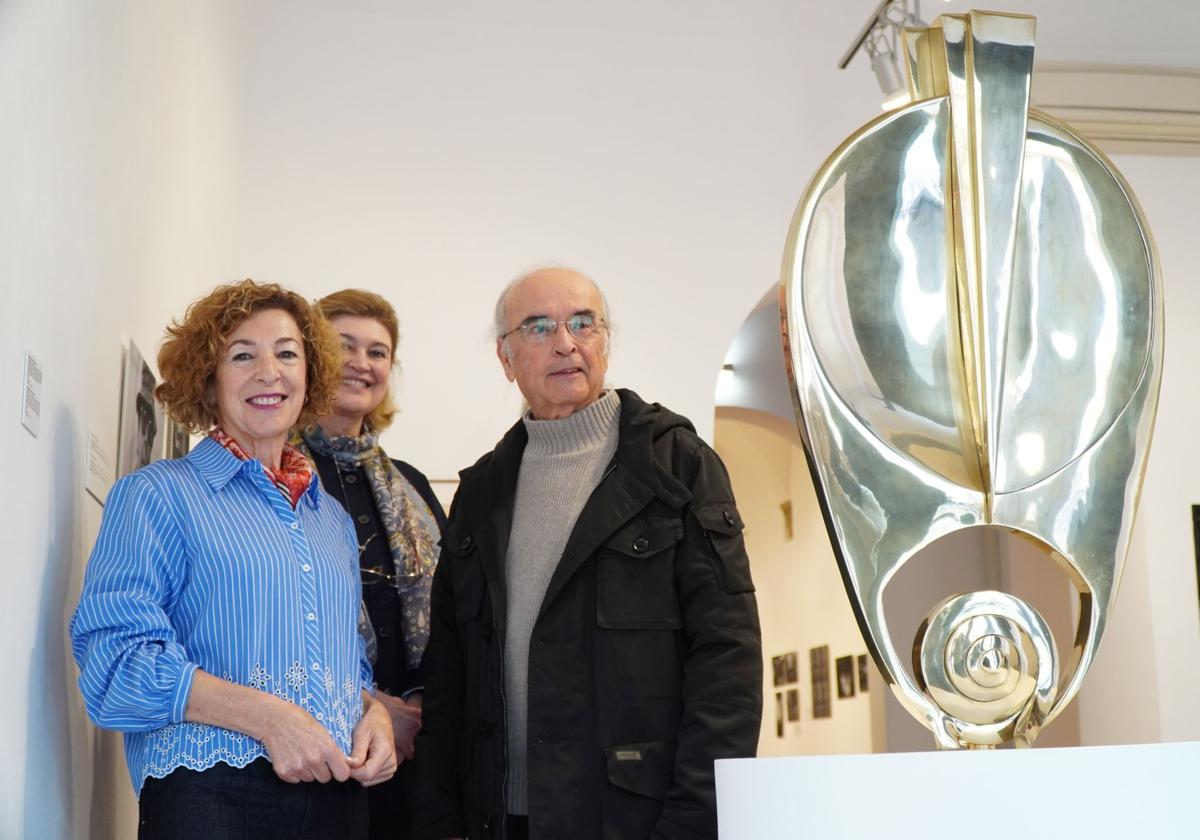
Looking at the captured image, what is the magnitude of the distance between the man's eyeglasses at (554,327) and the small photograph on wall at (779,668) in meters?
7.31

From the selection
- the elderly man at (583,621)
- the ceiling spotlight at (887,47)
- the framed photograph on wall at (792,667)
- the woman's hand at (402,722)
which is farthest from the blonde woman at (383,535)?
the framed photograph on wall at (792,667)

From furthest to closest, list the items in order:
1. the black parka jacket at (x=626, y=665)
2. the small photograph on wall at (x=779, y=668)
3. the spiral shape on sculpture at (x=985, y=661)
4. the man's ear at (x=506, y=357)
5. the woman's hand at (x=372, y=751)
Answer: the small photograph on wall at (x=779, y=668)
the man's ear at (x=506, y=357)
the black parka jacket at (x=626, y=665)
the woman's hand at (x=372, y=751)
the spiral shape on sculpture at (x=985, y=661)

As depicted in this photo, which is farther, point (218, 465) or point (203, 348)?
point (203, 348)

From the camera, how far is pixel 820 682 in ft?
28.6

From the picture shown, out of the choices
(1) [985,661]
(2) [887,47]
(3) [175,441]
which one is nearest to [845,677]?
(2) [887,47]

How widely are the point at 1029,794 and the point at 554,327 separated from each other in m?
1.44

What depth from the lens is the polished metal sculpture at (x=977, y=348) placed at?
143 cm

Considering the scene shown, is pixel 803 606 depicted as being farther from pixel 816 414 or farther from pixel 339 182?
pixel 816 414

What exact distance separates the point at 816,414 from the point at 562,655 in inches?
36.0

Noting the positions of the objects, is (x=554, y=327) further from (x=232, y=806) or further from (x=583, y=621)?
(x=232, y=806)

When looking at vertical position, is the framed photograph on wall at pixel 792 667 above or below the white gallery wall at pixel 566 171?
below

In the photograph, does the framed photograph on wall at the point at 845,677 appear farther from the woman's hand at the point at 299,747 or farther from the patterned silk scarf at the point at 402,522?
the woman's hand at the point at 299,747

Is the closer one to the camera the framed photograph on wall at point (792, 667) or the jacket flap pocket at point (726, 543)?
the jacket flap pocket at point (726, 543)

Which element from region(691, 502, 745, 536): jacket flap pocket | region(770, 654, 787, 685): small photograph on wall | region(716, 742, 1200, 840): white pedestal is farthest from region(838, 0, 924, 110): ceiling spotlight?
region(770, 654, 787, 685): small photograph on wall
